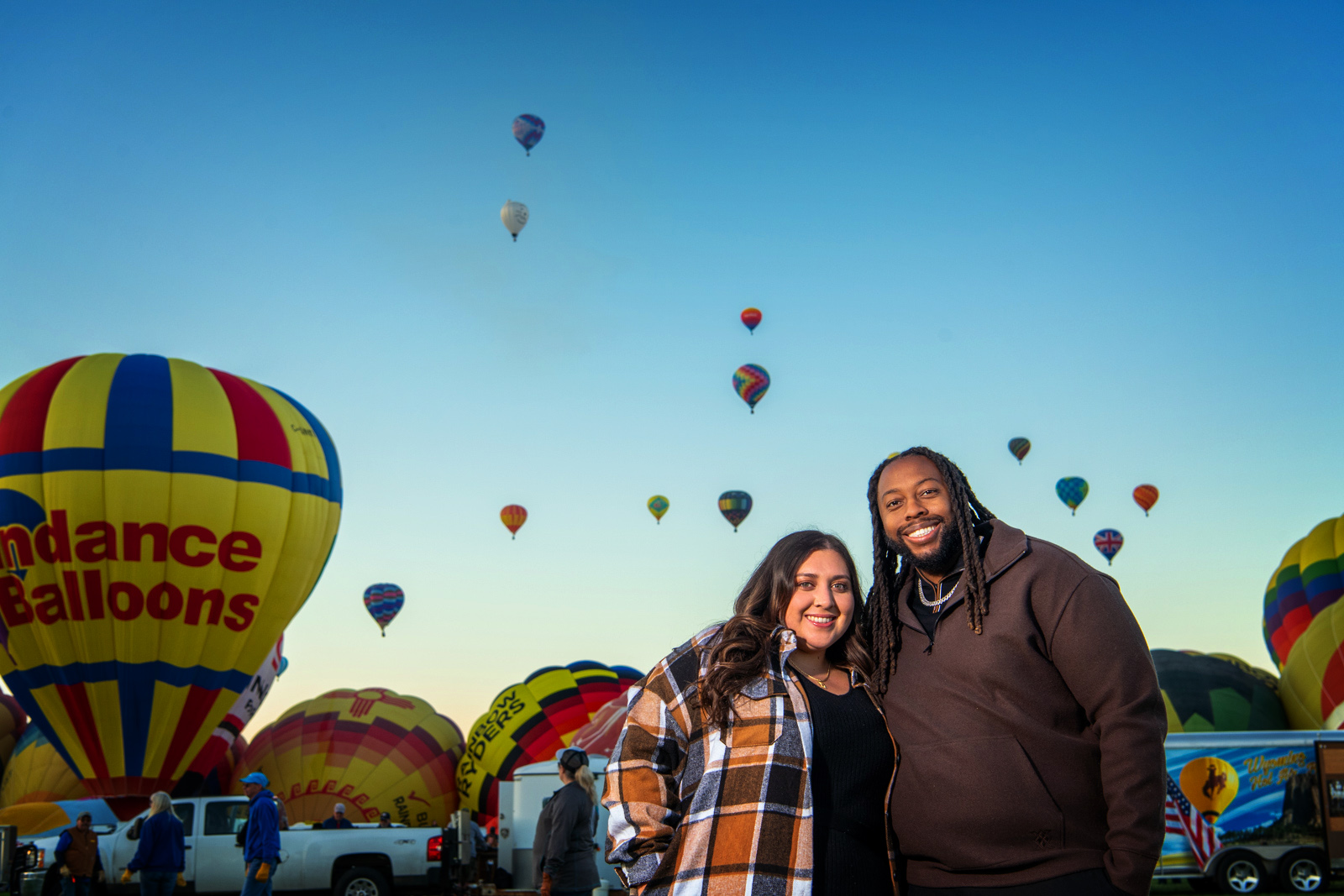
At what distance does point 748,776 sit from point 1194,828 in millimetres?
11943

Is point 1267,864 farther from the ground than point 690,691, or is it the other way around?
point 690,691

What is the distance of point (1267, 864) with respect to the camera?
1245cm

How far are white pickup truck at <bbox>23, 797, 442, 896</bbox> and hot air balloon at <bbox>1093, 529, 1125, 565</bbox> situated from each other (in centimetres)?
2182

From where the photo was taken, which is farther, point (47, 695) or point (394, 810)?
point (394, 810)

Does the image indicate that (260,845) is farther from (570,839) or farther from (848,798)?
(848,798)

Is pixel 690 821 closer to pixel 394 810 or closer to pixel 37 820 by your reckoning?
pixel 37 820

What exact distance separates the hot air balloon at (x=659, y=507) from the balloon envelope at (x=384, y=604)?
737cm

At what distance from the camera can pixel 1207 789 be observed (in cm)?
1245

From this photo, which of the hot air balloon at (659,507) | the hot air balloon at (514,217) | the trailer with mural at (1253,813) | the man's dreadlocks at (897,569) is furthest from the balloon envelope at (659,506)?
the man's dreadlocks at (897,569)

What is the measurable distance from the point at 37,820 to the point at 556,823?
12.4 m

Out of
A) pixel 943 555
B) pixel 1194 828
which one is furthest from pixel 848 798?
pixel 1194 828

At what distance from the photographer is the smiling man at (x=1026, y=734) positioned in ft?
8.23

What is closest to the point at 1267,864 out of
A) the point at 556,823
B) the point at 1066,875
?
the point at 556,823

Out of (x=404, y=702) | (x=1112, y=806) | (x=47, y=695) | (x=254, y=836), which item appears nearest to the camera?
(x=1112, y=806)
